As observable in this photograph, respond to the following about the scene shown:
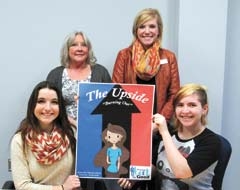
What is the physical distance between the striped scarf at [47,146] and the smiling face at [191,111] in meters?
0.64

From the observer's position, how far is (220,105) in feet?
9.09

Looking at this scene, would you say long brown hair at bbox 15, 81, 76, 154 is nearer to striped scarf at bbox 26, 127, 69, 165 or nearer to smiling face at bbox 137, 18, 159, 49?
striped scarf at bbox 26, 127, 69, 165

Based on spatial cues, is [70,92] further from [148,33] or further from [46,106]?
[148,33]

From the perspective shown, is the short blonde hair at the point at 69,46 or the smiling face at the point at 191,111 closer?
the smiling face at the point at 191,111

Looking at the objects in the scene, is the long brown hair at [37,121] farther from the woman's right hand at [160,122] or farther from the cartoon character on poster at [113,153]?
the woman's right hand at [160,122]

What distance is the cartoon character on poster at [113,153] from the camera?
1725mm

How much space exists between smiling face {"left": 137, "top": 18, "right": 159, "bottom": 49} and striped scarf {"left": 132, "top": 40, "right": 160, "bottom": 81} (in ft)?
0.11

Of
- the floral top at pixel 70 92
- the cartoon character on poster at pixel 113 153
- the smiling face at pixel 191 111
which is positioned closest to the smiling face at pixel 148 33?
the floral top at pixel 70 92

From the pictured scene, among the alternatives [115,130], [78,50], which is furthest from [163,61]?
[115,130]

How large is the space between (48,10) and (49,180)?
1.43 meters

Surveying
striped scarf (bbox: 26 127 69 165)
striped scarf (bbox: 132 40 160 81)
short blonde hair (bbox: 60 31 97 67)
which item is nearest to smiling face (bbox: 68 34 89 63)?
short blonde hair (bbox: 60 31 97 67)

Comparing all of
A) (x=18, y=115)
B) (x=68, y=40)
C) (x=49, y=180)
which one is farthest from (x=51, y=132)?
(x=18, y=115)

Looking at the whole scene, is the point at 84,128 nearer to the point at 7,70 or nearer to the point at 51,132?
the point at 51,132

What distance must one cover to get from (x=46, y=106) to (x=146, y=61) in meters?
0.77
